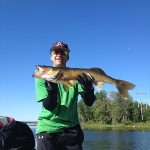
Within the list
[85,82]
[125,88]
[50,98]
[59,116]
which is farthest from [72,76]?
[125,88]

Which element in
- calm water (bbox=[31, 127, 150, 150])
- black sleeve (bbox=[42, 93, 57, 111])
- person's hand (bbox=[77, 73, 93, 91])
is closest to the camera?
black sleeve (bbox=[42, 93, 57, 111])

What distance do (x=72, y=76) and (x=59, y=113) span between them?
0.68m

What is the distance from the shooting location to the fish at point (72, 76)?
4332mm

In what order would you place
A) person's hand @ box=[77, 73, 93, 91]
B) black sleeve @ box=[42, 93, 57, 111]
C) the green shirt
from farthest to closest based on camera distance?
person's hand @ box=[77, 73, 93, 91], the green shirt, black sleeve @ box=[42, 93, 57, 111]

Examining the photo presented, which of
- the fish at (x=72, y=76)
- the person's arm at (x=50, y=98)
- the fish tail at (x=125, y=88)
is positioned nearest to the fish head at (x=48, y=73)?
the fish at (x=72, y=76)

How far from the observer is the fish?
4.33 m

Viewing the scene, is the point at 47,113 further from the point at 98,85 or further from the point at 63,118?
the point at 98,85

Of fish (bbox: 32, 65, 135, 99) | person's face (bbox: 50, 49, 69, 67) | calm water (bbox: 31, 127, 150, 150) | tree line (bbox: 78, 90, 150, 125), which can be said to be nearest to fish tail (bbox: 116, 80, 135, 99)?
fish (bbox: 32, 65, 135, 99)

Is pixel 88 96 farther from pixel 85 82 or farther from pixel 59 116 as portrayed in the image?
pixel 59 116

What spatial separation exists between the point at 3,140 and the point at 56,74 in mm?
1352

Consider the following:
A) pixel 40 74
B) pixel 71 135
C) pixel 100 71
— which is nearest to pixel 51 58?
pixel 40 74

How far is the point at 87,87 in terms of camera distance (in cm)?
446

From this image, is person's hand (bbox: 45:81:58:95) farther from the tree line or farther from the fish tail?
the tree line

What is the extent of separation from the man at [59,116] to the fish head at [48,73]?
3.4 inches
